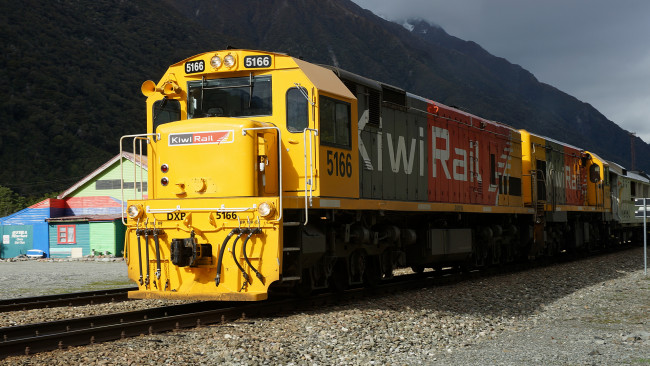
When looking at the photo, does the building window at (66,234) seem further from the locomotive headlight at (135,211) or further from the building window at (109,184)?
the locomotive headlight at (135,211)

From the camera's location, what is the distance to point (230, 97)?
10305mm

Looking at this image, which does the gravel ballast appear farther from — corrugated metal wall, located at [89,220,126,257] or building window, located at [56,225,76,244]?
building window, located at [56,225,76,244]

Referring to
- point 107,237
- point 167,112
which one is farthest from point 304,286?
point 107,237

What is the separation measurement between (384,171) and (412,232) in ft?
5.19

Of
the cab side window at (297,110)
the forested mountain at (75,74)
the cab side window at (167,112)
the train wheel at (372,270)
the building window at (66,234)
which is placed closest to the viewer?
the cab side window at (297,110)

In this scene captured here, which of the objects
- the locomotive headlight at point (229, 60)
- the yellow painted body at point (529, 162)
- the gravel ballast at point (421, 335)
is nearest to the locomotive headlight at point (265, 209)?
the gravel ballast at point (421, 335)

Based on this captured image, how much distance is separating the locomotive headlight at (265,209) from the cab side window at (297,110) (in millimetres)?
1496

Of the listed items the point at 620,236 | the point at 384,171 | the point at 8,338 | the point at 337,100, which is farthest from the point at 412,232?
the point at 620,236

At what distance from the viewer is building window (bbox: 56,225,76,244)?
37156mm

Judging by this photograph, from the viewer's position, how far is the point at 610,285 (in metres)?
14.4

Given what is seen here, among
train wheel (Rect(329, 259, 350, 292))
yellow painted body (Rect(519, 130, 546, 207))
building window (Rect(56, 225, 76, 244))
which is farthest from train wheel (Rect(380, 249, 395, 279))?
building window (Rect(56, 225, 76, 244))

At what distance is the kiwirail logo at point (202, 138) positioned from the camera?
9367 millimetres

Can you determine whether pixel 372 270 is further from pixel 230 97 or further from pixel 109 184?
pixel 109 184

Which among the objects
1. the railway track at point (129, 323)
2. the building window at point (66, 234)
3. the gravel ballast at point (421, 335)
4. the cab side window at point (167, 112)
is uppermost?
the cab side window at point (167, 112)
